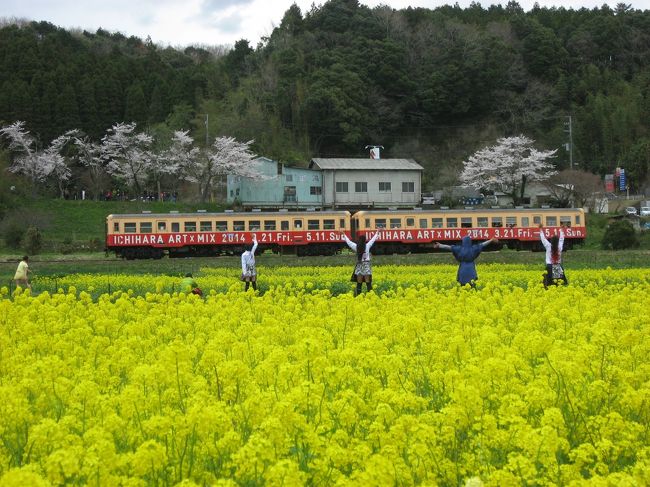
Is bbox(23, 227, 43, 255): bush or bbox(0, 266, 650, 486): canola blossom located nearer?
bbox(0, 266, 650, 486): canola blossom

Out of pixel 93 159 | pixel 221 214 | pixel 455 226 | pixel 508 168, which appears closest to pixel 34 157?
pixel 93 159

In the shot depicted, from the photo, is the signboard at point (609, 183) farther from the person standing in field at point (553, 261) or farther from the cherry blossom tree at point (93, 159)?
the person standing in field at point (553, 261)

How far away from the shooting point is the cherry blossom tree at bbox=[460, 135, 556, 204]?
158 ft

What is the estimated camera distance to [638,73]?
6619 cm

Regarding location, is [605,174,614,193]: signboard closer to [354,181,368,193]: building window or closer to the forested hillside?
the forested hillside

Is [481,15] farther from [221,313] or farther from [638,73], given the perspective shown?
[221,313]

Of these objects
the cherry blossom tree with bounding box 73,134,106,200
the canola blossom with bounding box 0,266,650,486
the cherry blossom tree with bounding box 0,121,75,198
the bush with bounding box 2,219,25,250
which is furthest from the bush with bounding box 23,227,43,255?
the canola blossom with bounding box 0,266,650,486

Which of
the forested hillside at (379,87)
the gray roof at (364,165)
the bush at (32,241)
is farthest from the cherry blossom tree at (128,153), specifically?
the bush at (32,241)

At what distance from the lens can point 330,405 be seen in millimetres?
3975

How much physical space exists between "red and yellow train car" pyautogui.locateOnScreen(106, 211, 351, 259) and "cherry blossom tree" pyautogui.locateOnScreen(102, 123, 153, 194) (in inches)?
825

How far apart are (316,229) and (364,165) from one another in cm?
1801

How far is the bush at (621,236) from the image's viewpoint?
92.7 ft

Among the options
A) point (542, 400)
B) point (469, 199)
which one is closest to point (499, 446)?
point (542, 400)

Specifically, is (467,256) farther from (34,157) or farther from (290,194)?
(34,157)
